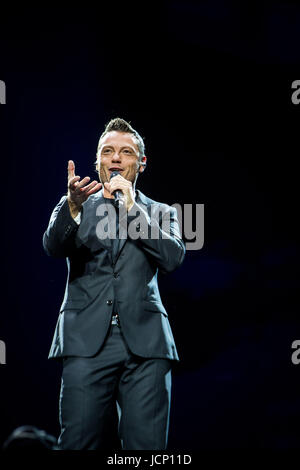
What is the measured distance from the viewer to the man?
170 centimetres

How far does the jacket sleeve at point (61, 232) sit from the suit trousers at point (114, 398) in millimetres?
345

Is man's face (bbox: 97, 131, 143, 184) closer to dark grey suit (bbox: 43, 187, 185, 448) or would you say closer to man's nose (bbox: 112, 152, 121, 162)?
man's nose (bbox: 112, 152, 121, 162)

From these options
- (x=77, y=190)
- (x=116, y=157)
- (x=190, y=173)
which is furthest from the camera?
(x=190, y=173)

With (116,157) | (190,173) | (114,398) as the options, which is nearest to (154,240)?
(116,157)

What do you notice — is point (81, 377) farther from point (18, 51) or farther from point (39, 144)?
point (18, 51)

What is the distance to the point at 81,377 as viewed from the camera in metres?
1.72

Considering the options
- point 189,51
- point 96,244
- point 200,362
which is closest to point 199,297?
point 200,362

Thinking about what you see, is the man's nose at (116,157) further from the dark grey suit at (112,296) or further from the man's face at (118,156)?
the dark grey suit at (112,296)

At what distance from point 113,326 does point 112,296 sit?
0.35 ft

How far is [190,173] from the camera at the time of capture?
2.77 metres

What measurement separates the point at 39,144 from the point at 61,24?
26.3 inches

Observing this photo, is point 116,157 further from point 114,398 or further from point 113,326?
point 114,398

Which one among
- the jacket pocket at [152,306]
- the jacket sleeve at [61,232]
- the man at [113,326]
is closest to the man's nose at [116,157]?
the man at [113,326]

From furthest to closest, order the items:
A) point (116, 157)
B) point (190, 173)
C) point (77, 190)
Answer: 1. point (190, 173)
2. point (116, 157)
3. point (77, 190)
